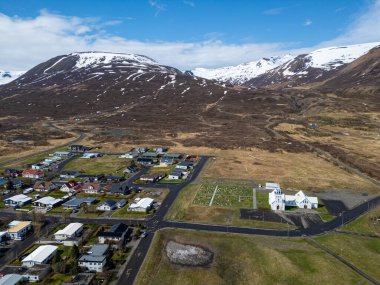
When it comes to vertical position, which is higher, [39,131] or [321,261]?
[39,131]

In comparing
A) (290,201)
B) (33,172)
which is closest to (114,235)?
(290,201)

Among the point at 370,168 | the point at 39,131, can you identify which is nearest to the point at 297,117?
the point at 370,168

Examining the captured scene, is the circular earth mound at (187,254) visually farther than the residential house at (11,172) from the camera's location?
No

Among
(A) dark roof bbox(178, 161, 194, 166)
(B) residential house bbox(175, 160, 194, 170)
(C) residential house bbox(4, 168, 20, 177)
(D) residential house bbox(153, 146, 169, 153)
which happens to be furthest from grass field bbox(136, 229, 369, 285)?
(D) residential house bbox(153, 146, 169, 153)

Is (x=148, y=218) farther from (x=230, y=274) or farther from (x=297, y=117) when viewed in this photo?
(x=297, y=117)

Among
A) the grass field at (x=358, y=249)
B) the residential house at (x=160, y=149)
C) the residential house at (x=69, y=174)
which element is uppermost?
the residential house at (x=160, y=149)

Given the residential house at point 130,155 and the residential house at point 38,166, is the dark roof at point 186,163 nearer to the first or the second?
the residential house at point 130,155

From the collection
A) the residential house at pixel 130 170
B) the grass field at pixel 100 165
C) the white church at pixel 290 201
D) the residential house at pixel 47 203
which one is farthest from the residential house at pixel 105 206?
the white church at pixel 290 201
